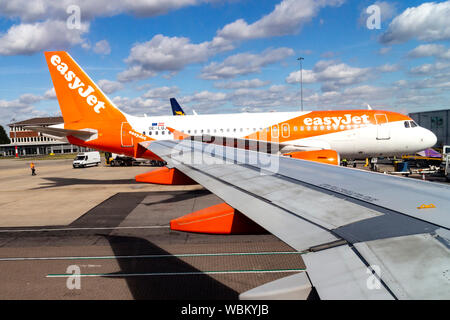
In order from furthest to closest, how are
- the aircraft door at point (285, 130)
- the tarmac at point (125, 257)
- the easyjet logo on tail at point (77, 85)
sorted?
1. the easyjet logo on tail at point (77, 85)
2. the aircraft door at point (285, 130)
3. the tarmac at point (125, 257)

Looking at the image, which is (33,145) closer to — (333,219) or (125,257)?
(125,257)

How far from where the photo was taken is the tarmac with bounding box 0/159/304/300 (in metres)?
6.98

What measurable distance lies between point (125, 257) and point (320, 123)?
49.3 ft

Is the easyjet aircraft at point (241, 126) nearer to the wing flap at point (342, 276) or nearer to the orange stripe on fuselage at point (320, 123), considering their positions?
the orange stripe on fuselage at point (320, 123)

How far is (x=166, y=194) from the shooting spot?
19.2m

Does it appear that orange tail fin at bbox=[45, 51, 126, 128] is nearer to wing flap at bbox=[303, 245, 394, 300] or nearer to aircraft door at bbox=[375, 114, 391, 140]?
aircraft door at bbox=[375, 114, 391, 140]

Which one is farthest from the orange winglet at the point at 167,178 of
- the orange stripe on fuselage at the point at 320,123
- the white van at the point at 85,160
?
the white van at the point at 85,160

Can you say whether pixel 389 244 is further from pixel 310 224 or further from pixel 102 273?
pixel 102 273

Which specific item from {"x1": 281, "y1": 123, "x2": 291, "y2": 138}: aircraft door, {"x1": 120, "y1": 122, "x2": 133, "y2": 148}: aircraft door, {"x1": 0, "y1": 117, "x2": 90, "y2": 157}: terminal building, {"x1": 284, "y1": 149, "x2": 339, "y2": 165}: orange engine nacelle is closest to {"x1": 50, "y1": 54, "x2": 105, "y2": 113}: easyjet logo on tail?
{"x1": 120, "y1": 122, "x2": 133, "y2": 148}: aircraft door

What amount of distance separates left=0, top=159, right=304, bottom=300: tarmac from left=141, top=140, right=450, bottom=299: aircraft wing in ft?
10.9

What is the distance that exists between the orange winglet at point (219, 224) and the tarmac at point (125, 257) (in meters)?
3.16

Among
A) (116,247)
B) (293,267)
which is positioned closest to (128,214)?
(116,247)

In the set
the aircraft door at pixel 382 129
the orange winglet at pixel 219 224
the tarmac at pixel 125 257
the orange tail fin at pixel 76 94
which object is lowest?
the tarmac at pixel 125 257

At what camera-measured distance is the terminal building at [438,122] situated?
38.1 m
